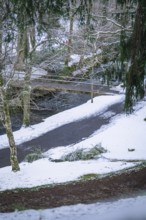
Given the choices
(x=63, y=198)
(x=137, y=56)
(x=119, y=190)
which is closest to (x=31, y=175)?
(x=63, y=198)

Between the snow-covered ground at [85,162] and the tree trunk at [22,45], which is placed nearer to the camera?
the snow-covered ground at [85,162]

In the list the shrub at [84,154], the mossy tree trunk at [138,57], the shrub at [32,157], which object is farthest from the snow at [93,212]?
the shrub at [32,157]

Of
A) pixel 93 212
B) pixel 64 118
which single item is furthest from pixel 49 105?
pixel 93 212

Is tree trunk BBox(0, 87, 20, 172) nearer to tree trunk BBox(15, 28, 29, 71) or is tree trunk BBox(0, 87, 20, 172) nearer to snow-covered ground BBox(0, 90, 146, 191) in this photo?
snow-covered ground BBox(0, 90, 146, 191)

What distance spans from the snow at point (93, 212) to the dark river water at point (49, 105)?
10373 millimetres

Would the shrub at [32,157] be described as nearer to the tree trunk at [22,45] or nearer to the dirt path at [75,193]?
the dirt path at [75,193]

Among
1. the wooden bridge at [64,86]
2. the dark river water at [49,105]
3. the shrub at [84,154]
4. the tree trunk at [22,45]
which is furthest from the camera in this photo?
the wooden bridge at [64,86]

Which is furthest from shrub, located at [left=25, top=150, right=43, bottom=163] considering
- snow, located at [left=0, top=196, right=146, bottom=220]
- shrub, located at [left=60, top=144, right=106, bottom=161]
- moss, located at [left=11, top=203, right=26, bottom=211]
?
snow, located at [left=0, top=196, right=146, bottom=220]

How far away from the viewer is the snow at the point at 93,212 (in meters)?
7.87

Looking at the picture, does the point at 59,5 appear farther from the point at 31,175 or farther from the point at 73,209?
the point at 31,175

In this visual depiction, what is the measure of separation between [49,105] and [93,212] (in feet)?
50.5

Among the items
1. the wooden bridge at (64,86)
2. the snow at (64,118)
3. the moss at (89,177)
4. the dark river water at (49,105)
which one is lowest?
the dark river water at (49,105)

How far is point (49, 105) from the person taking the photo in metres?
23.3

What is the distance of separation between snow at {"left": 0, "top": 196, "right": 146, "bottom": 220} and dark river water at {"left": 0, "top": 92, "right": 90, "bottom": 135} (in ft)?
34.0
